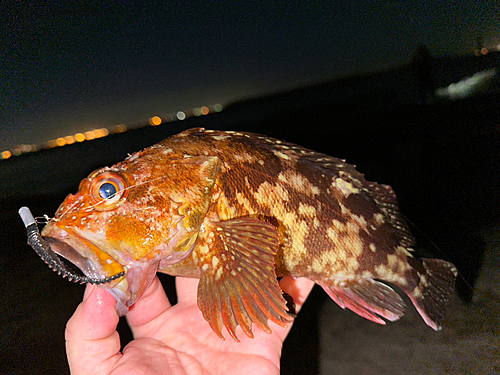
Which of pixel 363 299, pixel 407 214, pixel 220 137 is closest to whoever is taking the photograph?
pixel 220 137

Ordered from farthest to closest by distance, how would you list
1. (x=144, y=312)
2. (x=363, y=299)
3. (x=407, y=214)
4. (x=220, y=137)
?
(x=407, y=214) < (x=144, y=312) < (x=363, y=299) < (x=220, y=137)

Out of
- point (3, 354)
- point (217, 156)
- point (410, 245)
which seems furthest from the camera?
point (3, 354)

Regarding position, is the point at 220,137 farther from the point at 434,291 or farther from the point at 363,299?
the point at 434,291

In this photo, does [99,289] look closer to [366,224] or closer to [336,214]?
[336,214]

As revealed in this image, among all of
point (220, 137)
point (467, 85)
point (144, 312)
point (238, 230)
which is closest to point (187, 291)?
point (144, 312)

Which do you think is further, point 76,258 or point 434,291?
point 434,291

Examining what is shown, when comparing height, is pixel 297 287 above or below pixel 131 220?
below

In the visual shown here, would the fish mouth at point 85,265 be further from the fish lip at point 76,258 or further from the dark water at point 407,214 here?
the dark water at point 407,214

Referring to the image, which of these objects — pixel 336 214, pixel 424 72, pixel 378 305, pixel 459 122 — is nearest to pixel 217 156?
pixel 336 214
